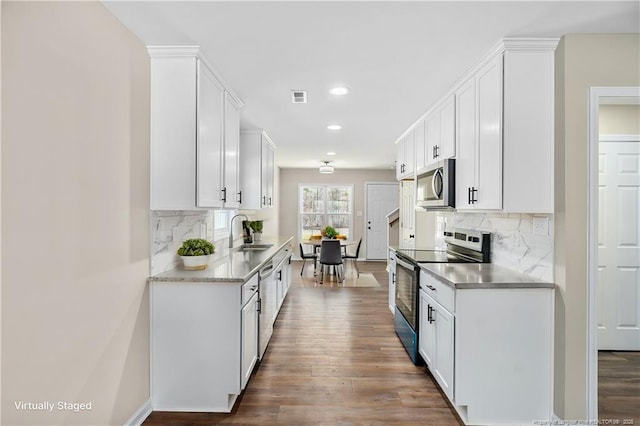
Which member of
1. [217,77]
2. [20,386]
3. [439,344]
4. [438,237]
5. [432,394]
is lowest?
[432,394]

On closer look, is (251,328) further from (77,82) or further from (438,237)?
(438,237)

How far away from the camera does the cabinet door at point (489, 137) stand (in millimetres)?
2213

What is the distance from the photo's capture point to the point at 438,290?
2525mm

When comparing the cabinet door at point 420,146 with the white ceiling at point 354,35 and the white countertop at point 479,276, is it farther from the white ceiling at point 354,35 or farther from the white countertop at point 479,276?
the white countertop at point 479,276

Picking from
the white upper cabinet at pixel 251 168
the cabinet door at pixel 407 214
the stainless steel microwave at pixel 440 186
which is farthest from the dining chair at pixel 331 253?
the stainless steel microwave at pixel 440 186

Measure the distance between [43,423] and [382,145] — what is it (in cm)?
495

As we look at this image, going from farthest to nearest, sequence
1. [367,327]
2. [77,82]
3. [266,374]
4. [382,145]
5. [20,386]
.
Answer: [382,145]
[367,327]
[266,374]
[77,82]
[20,386]

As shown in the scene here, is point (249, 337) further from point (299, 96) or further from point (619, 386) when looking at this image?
point (619, 386)

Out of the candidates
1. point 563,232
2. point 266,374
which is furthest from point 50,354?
point 563,232

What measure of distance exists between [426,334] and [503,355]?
0.70 m

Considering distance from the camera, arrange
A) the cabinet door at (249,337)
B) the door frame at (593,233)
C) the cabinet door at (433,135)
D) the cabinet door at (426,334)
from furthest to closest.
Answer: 1. the cabinet door at (433,135)
2. the cabinet door at (426,334)
3. the cabinet door at (249,337)
4. the door frame at (593,233)

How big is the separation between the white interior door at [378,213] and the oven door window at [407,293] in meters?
5.35

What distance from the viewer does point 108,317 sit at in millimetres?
1880

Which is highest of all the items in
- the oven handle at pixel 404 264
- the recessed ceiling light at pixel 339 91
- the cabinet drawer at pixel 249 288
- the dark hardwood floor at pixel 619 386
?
the recessed ceiling light at pixel 339 91
